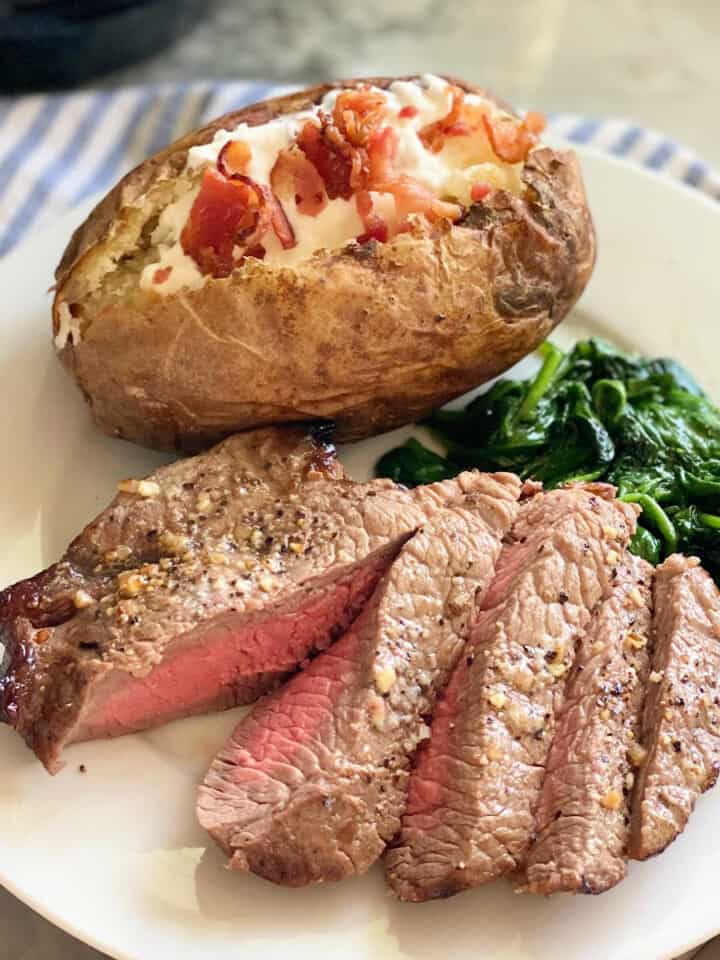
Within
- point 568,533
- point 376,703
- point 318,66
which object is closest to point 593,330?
point 568,533

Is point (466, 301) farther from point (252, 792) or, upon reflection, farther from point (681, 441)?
point (252, 792)

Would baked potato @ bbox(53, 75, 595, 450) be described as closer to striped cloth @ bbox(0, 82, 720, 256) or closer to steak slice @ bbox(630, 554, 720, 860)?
steak slice @ bbox(630, 554, 720, 860)

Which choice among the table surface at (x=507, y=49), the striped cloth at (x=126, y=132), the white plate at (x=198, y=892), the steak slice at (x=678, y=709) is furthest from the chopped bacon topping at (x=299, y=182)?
the table surface at (x=507, y=49)

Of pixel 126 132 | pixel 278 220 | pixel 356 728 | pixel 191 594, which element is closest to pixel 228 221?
pixel 278 220

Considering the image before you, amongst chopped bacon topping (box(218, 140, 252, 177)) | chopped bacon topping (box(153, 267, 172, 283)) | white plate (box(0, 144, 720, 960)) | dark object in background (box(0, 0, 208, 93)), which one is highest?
chopped bacon topping (box(218, 140, 252, 177))

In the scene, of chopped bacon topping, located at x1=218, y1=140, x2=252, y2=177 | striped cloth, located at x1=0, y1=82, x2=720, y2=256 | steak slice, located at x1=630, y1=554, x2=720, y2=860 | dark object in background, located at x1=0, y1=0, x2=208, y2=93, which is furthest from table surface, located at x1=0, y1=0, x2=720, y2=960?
steak slice, located at x1=630, y1=554, x2=720, y2=860
